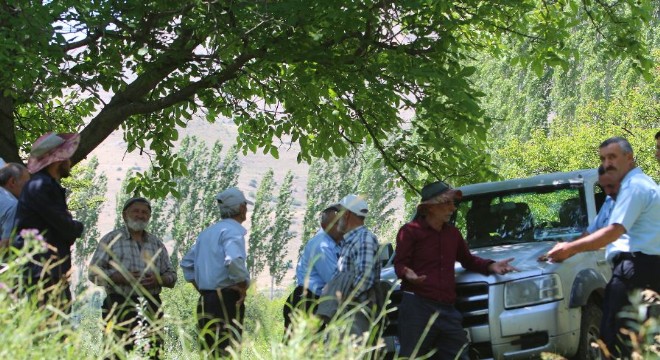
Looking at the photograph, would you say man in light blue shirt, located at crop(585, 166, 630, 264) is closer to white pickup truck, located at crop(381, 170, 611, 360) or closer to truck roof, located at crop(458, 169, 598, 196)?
white pickup truck, located at crop(381, 170, 611, 360)

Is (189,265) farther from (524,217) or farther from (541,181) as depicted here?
(541,181)

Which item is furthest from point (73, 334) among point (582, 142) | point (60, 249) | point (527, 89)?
point (527, 89)

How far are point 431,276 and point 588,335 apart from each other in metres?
1.38

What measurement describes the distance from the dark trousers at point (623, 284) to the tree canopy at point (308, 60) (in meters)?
5.10

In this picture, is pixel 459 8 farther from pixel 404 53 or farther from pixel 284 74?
pixel 284 74

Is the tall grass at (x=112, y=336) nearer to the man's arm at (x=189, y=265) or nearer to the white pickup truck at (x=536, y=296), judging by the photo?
the white pickup truck at (x=536, y=296)

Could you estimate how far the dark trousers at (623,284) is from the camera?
21.1 ft

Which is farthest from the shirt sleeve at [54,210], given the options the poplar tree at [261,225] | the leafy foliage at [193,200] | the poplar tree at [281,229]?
the poplar tree at [261,225]

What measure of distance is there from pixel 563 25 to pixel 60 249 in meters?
9.36

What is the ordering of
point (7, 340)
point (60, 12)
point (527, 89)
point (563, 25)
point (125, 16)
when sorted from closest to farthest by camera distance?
point (7, 340), point (60, 12), point (125, 16), point (563, 25), point (527, 89)

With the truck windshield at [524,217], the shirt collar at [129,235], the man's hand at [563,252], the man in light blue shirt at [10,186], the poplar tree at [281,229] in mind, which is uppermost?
the poplar tree at [281,229]

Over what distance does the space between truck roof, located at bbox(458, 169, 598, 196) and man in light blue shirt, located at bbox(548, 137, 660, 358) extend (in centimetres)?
270

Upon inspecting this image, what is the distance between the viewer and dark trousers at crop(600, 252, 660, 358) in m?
6.44

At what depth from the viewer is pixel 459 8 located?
42.2 ft
